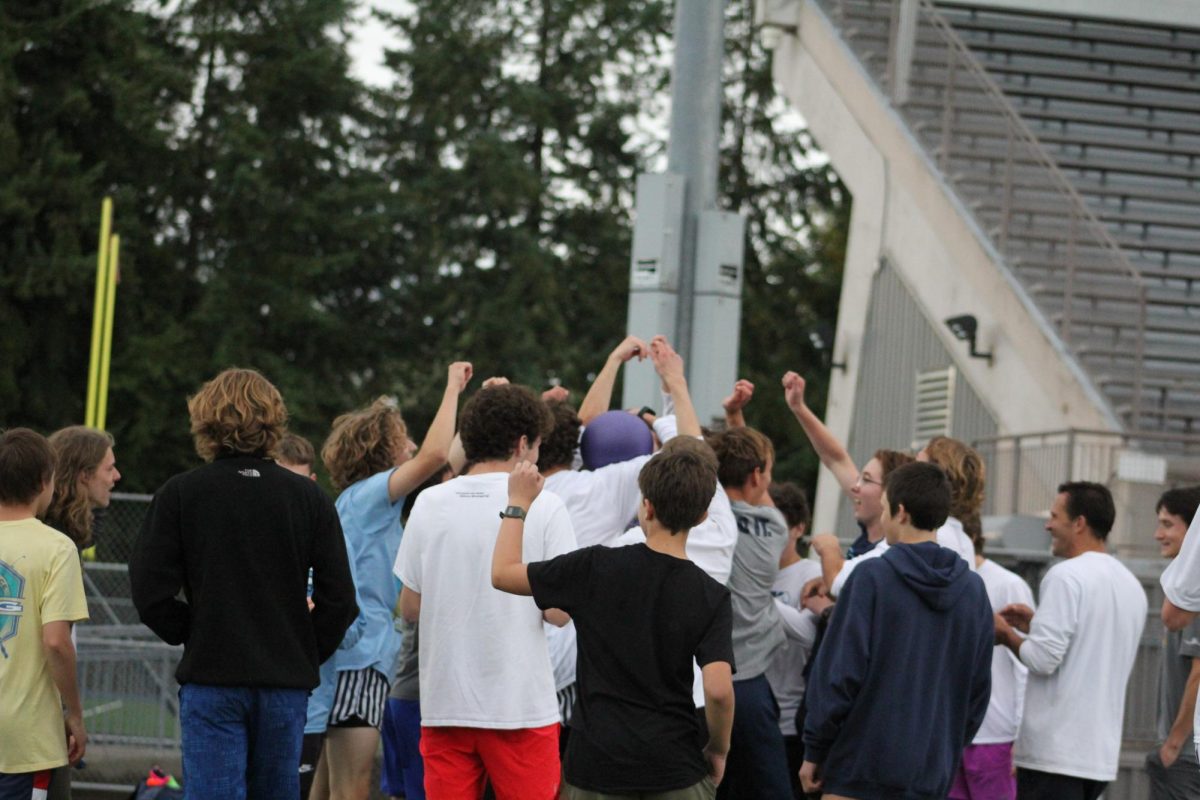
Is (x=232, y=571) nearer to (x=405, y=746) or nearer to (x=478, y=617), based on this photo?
(x=478, y=617)

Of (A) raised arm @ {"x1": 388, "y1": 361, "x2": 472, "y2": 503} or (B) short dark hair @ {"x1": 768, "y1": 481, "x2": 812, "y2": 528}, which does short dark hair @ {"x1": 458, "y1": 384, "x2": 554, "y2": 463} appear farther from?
(B) short dark hair @ {"x1": 768, "y1": 481, "x2": 812, "y2": 528}

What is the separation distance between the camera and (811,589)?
7.16 m

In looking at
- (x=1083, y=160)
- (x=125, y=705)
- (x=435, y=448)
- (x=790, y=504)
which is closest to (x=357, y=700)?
(x=435, y=448)

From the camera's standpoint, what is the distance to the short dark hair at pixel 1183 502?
21.4ft

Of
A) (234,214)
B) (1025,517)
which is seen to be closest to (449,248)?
(234,214)

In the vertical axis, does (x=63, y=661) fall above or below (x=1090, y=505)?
below

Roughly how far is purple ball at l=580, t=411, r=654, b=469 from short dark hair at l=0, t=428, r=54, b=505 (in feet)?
6.60

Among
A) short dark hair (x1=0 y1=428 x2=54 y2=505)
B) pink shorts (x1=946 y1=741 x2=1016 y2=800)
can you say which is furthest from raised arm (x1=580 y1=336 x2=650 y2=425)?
short dark hair (x1=0 y1=428 x2=54 y2=505)

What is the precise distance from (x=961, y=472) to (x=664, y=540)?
6.48ft

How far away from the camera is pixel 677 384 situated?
21.9 ft

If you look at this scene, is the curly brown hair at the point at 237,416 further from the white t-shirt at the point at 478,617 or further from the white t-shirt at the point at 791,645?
the white t-shirt at the point at 791,645

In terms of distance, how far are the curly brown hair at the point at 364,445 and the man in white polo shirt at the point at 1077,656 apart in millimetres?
2498

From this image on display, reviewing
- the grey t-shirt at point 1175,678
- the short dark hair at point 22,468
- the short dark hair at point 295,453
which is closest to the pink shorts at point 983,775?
the grey t-shirt at point 1175,678

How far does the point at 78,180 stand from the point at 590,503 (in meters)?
23.6
